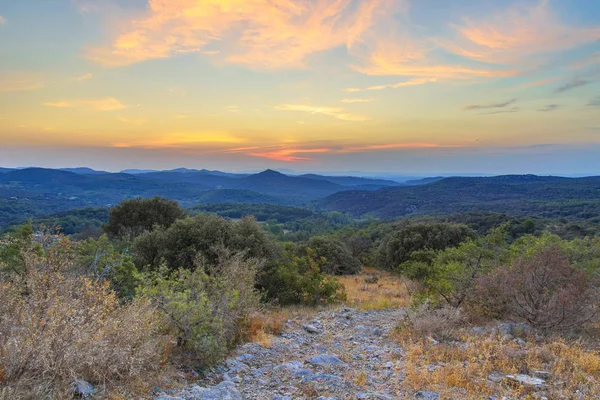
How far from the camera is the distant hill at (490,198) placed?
8719 centimetres

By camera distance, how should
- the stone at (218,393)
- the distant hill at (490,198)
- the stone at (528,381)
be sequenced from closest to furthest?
the stone at (218,393), the stone at (528,381), the distant hill at (490,198)

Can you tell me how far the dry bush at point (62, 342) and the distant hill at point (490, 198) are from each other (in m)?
89.4

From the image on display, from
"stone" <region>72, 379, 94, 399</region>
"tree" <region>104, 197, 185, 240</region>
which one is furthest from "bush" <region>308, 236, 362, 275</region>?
"stone" <region>72, 379, 94, 399</region>

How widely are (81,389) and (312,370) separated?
360cm

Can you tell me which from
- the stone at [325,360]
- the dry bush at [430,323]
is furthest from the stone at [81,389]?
the dry bush at [430,323]

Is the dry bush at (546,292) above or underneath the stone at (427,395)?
above

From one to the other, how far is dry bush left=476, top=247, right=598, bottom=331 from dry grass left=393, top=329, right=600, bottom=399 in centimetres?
78

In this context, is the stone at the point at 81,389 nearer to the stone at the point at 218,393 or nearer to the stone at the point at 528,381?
the stone at the point at 218,393

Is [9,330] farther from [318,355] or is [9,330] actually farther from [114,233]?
[114,233]

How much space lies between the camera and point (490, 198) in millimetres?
134875

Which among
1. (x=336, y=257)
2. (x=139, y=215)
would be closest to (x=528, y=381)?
(x=336, y=257)

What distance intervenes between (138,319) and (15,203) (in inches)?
6294

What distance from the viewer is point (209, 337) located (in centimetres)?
549

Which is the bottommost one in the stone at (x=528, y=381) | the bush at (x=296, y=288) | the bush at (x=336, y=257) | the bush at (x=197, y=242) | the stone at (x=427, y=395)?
the bush at (x=336, y=257)
